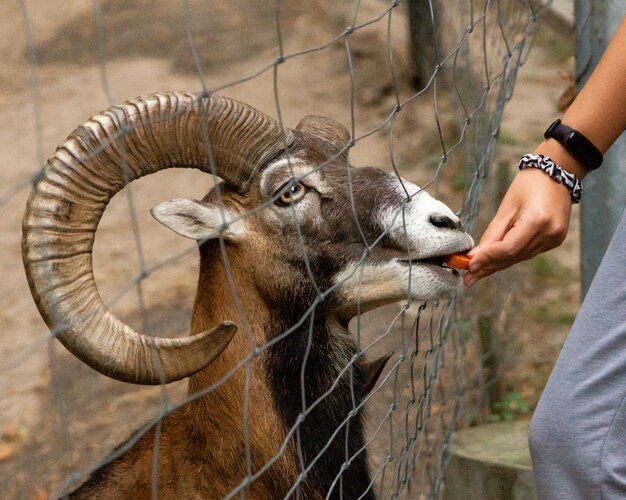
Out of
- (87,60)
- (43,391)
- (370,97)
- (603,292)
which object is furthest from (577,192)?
(87,60)

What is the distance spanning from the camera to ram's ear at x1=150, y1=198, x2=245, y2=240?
10.5 ft

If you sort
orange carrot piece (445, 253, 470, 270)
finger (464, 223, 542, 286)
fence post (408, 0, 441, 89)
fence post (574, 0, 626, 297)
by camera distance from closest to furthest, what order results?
finger (464, 223, 542, 286), orange carrot piece (445, 253, 470, 270), fence post (574, 0, 626, 297), fence post (408, 0, 441, 89)

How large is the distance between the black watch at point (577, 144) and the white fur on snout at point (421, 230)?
0.53m

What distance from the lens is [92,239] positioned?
2.72 m

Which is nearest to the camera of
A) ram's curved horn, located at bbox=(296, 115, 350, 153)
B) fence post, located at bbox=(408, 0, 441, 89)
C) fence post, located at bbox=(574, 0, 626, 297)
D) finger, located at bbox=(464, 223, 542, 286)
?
finger, located at bbox=(464, 223, 542, 286)

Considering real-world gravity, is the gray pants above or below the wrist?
below

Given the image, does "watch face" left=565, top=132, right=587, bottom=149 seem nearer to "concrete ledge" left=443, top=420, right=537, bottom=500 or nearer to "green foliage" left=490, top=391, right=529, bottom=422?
"concrete ledge" left=443, top=420, right=537, bottom=500

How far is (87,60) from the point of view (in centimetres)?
1138

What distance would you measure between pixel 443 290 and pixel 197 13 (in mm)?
9449

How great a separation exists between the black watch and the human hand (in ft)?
0.34

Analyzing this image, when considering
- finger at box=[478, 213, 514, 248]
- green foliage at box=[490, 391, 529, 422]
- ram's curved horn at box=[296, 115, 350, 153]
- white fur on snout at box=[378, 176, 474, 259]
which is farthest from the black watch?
green foliage at box=[490, 391, 529, 422]

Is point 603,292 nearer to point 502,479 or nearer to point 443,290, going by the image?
point 443,290

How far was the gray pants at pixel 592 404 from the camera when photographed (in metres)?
2.21

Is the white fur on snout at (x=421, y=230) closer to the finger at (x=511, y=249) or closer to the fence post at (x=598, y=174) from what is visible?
the finger at (x=511, y=249)
